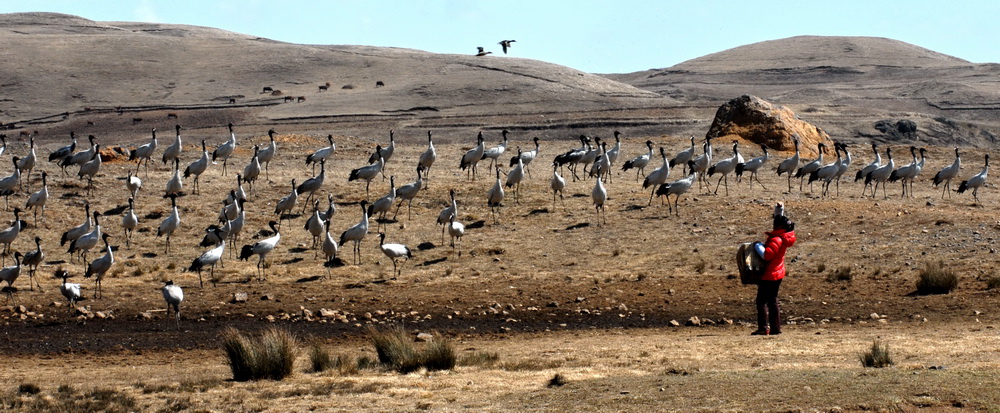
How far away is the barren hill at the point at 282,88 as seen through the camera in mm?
75625

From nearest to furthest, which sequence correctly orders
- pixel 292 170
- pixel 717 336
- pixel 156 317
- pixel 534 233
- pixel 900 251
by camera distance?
pixel 717 336 < pixel 156 317 < pixel 900 251 < pixel 534 233 < pixel 292 170

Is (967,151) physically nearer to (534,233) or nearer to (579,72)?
(534,233)

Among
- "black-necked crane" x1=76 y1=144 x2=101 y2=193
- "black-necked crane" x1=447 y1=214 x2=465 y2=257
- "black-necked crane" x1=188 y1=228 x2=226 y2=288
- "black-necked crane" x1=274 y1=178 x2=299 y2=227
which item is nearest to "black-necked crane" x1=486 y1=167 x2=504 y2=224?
"black-necked crane" x1=447 y1=214 x2=465 y2=257

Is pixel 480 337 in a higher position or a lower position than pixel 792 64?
lower

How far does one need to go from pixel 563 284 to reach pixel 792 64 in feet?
403

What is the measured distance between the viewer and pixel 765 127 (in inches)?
1716

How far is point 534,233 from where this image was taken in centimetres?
2738

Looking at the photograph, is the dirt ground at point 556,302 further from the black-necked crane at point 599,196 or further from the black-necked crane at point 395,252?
the black-necked crane at point 395,252

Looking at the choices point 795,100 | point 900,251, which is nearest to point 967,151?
point 900,251

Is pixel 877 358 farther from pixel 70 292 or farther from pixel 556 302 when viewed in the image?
pixel 70 292

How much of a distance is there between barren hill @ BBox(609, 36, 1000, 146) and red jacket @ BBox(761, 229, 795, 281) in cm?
4801

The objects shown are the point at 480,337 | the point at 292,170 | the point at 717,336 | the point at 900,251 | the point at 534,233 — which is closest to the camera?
the point at 717,336

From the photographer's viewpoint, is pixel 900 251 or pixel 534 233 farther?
pixel 534 233

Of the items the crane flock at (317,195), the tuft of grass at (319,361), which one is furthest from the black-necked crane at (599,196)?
the tuft of grass at (319,361)
